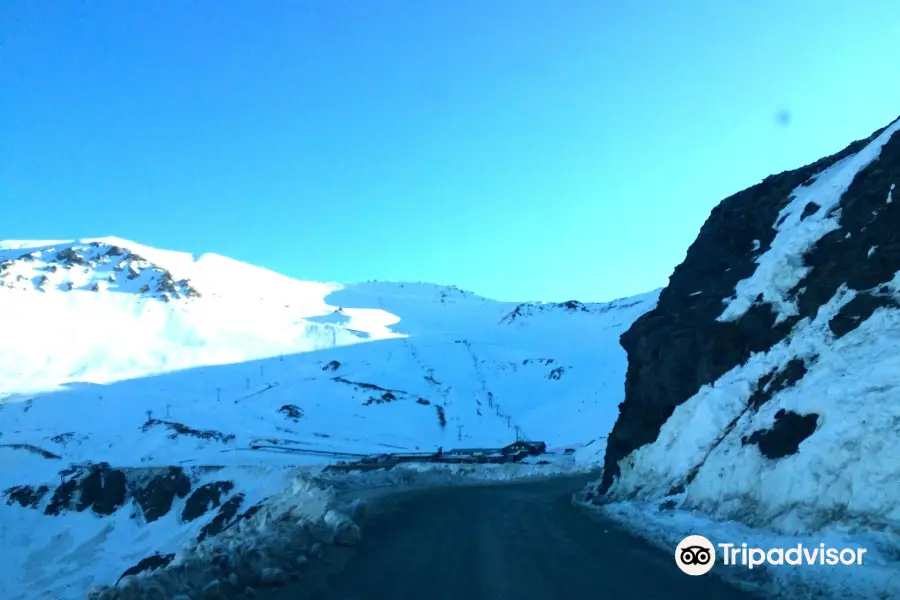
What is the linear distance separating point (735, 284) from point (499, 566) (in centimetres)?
1629

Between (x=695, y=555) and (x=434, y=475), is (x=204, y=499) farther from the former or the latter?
(x=695, y=555)

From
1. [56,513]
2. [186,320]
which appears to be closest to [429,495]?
[56,513]

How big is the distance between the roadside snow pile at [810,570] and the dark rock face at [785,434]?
68.7 inches

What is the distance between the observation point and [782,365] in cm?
1630

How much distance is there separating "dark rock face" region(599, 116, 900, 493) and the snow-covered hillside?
79.7ft

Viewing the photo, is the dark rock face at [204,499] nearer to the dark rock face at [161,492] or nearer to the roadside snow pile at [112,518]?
the roadside snow pile at [112,518]

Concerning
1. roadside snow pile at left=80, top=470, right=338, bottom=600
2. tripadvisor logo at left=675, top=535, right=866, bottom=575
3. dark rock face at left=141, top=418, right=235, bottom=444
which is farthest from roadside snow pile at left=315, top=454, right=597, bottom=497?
dark rock face at left=141, top=418, right=235, bottom=444

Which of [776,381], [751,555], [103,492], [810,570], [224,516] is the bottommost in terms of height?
[224,516]

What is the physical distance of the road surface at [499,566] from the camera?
359 inches

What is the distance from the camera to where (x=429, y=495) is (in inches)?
990

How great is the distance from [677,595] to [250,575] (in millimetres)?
6112

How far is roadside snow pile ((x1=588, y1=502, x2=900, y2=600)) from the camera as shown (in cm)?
787

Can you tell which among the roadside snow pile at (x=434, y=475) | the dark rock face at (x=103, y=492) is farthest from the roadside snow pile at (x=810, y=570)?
the dark rock face at (x=103, y=492)

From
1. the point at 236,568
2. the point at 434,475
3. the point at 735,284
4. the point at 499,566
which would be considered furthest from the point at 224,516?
the point at 499,566
